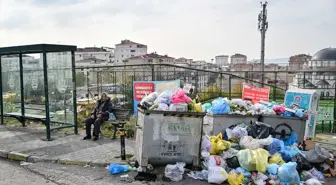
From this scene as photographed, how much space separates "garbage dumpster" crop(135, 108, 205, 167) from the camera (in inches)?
225

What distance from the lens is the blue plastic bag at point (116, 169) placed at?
5.93 m

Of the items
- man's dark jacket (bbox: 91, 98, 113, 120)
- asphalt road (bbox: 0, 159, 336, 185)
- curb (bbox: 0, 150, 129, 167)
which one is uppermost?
man's dark jacket (bbox: 91, 98, 113, 120)

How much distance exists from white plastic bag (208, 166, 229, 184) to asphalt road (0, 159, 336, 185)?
0.15m

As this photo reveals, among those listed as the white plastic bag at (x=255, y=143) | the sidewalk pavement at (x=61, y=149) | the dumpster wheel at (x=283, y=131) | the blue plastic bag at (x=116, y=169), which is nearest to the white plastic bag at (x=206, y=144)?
the white plastic bag at (x=255, y=143)

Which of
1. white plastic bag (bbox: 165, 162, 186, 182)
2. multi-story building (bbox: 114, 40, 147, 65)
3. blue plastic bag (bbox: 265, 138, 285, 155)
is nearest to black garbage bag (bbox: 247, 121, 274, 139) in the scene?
blue plastic bag (bbox: 265, 138, 285, 155)

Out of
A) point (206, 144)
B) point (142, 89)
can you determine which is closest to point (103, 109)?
point (142, 89)

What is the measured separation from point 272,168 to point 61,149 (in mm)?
4736

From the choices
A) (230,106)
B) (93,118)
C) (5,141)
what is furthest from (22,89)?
(230,106)

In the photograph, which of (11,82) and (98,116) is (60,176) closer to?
(98,116)

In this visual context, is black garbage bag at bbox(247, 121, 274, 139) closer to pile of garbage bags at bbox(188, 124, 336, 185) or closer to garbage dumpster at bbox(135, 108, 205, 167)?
pile of garbage bags at bbox(188, 124, 336, 185)

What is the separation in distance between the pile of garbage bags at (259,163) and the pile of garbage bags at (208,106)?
0.84 meters

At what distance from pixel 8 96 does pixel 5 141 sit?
99.2 inches

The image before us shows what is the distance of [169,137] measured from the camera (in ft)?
18.9

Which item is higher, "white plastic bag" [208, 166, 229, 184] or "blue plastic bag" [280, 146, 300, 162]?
"blue plastic bag" [280, 146, 300, 162]
